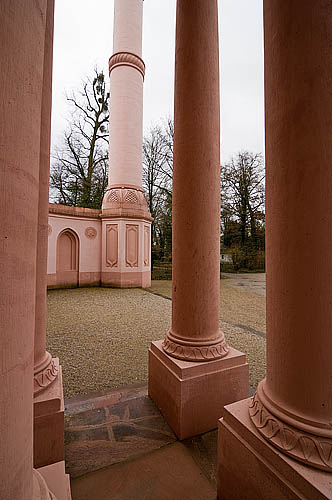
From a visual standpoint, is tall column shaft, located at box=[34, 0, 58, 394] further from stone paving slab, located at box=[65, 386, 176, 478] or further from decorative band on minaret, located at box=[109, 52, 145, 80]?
decorative band on minaret, located at box=[109, 52, 145, 80]

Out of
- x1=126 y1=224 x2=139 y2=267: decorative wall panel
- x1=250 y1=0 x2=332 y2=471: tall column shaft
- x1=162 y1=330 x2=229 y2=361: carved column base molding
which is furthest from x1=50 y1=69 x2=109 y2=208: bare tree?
x1=250 y1=0 x2=332 y2=471: tall column shaft

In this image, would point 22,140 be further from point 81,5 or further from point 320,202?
point 81,5

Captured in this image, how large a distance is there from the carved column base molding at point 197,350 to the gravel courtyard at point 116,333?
1.19 meters

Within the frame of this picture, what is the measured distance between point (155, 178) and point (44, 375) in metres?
21.1

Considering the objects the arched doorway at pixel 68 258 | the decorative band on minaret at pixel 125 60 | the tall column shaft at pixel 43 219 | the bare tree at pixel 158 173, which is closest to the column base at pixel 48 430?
the tall column shaft at pixel 43 219

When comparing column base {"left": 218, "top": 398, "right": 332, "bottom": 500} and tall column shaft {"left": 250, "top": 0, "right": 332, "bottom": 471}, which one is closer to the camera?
column base {"left": 218, "top": 398, "right": 332, "bottom": 500}

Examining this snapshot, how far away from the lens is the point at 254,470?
1.46 m

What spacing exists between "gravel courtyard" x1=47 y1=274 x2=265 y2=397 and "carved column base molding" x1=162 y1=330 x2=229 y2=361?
1193 mm

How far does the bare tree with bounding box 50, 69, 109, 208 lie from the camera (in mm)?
19562

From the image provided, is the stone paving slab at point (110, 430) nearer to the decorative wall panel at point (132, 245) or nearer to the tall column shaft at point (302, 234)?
the tall column shaft at point (302, 234)

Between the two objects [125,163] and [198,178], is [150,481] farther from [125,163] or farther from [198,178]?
[125,163]

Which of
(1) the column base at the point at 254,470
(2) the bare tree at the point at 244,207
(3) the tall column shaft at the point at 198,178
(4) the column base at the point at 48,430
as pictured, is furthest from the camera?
(2) the bare tree at the point at 244,207

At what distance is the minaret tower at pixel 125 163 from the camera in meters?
12.4

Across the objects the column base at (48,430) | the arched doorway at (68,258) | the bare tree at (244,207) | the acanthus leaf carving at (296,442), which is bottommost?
the column base at (48,430)
